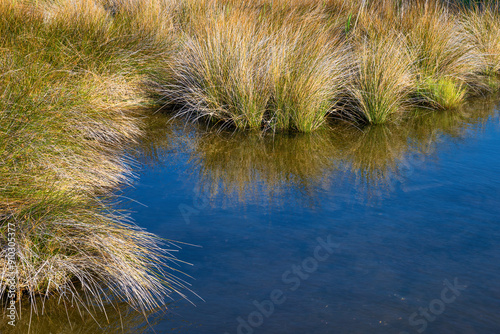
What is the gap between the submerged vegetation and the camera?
2.94 metres

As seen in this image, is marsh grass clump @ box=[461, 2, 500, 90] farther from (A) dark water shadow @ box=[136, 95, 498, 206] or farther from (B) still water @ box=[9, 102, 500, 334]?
(B) still water @ box=[9, 102, 500, 334]

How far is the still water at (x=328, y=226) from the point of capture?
2766mm

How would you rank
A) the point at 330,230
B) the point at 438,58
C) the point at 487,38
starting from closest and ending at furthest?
the point at 330,230 → the point at 438,58 → the point at 487,38

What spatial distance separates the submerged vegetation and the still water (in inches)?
9.1

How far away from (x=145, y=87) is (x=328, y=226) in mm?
3402

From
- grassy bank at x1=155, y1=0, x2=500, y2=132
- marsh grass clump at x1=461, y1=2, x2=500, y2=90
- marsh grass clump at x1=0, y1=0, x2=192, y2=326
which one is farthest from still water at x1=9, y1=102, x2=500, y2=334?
marsh grass clump at x1=461, y1=2, x2=500, y2=90

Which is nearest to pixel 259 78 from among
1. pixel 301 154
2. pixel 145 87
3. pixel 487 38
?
pixel 301 154

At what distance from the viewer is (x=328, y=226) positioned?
362 centimetres

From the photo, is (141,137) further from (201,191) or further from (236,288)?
(236,288)

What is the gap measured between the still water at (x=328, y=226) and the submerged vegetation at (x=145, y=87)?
231 mm

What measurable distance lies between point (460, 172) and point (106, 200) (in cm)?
276

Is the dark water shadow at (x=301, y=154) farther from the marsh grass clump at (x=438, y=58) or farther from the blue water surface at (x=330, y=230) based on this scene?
the marsh grass clump at (x=438, y=58)

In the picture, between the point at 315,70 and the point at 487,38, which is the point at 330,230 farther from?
the point at 487,38

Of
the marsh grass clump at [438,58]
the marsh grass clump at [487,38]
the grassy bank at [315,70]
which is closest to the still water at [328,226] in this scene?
the grassy bank at [315,70]
